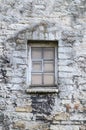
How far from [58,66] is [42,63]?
1.25 feet

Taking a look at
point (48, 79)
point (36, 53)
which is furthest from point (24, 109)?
point (36, 53)

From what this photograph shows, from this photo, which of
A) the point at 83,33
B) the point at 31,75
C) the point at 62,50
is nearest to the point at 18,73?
the point at 31,75

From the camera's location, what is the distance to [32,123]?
26.3ft

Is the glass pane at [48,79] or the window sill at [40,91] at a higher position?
the glass pane at [48,79]

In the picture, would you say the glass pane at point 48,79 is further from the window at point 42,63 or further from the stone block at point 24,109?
the stone block at point 24,109

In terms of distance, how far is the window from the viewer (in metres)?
8.28

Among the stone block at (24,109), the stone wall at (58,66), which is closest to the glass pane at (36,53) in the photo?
the stone wall at (58,66)

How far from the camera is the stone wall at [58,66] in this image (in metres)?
8.04

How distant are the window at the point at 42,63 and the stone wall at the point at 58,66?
18 centimetres

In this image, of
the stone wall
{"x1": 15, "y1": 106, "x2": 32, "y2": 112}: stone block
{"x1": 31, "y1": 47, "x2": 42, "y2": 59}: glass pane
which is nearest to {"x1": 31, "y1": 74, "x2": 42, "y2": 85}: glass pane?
the stone wall

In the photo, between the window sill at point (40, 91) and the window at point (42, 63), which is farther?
the window at point (42, 63)

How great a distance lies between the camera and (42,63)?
832 cm

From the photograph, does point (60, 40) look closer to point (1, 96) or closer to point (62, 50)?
point (62, 50)

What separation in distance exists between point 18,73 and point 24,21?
44.8 inches
